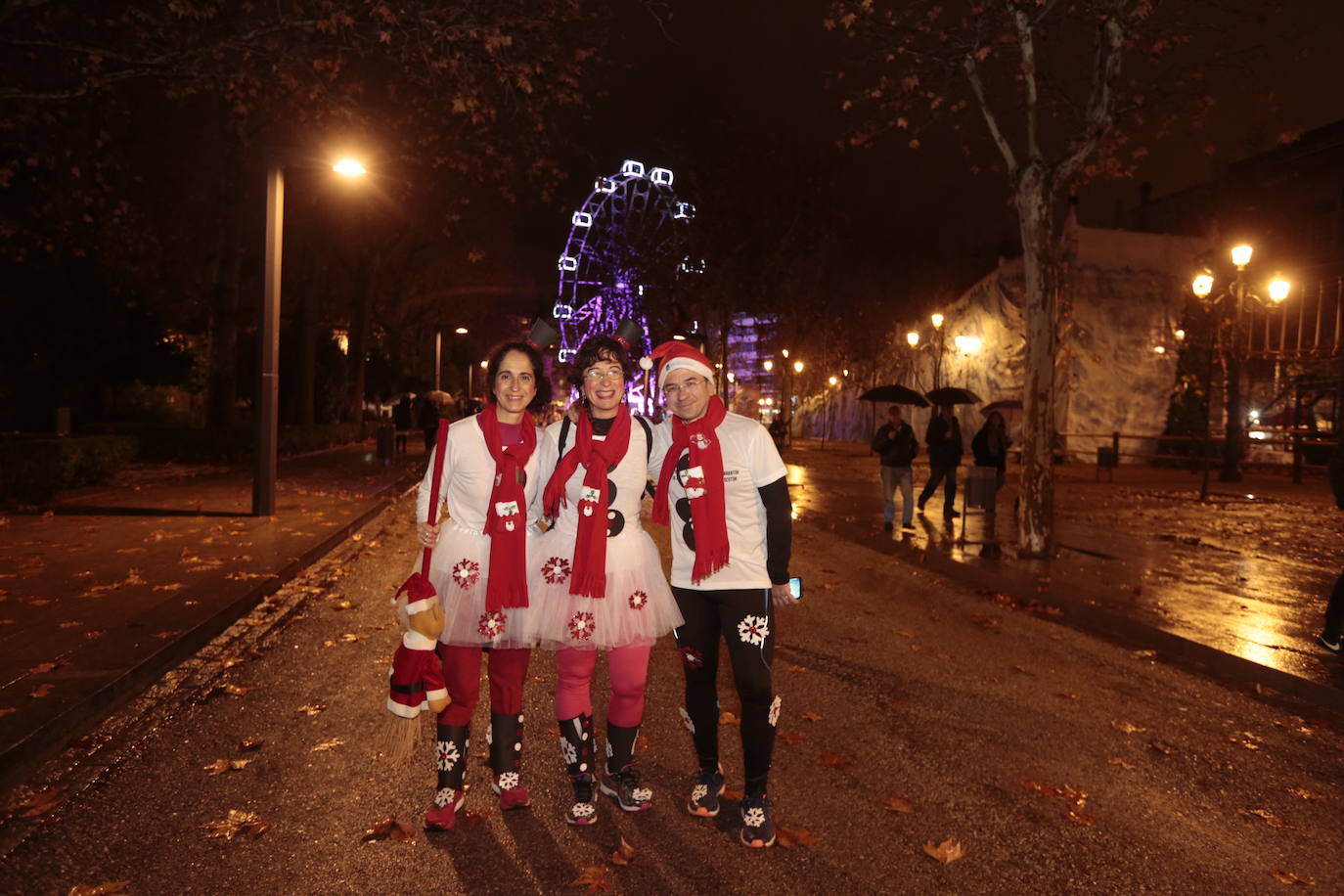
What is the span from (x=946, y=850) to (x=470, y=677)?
204cm

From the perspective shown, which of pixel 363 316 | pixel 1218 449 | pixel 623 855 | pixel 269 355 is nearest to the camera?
pixel 623 855

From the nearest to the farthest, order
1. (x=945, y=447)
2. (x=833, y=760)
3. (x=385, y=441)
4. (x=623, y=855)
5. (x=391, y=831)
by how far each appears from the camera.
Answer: (x=623, y=855) → (x=391, y=831) → (x=833, y=760) → (x=945, y=447) → (x=385, y=441)

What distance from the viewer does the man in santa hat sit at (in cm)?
387

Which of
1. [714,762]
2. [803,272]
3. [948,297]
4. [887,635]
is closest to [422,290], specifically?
[803,272]

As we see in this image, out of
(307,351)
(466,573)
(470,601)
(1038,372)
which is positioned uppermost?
(307,351)

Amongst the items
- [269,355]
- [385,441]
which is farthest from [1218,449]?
[269,355]

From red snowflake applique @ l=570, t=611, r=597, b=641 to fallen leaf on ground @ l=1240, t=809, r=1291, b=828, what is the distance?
3096 mm

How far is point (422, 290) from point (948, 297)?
24.9 m

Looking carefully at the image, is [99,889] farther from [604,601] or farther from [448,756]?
[604,601]

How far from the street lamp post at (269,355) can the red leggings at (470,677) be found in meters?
10.2

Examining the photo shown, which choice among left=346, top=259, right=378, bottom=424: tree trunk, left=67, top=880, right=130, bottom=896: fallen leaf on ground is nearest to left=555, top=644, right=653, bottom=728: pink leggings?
left=67, top=880, right=130, bottom=896: fallen leaf on ground

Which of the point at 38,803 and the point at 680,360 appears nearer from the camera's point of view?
the point at 680,360

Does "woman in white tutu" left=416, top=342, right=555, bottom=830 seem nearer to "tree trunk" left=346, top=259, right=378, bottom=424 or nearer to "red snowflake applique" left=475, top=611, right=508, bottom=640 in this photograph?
"red snowflake applique" left=475, top=611, right=508, bottom=640

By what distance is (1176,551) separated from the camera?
12562mm
